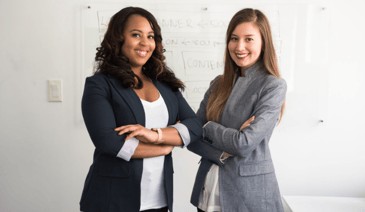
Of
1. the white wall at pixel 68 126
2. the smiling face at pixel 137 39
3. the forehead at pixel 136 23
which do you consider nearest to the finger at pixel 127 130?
the smiling face at pixel 137 39

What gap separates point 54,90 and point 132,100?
1.46m

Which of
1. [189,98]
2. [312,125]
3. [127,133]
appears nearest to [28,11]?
[189,98]

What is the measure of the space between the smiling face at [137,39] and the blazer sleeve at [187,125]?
0.98 feet

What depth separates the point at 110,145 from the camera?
1005 mm

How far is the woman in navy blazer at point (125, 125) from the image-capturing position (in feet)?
3.38

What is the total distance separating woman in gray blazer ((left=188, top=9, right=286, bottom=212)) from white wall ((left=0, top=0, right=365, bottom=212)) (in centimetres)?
103

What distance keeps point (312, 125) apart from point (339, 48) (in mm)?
711

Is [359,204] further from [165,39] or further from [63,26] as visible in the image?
[63,26]

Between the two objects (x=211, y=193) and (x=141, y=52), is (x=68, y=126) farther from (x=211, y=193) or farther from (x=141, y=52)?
(x=211, y=193)

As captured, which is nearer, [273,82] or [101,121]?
[101,121]

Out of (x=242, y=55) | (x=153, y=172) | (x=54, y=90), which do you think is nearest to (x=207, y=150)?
(x=153, y=172)

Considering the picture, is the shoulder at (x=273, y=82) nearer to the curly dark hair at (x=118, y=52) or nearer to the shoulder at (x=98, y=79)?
the curly dark hair at (x=118, y=52)

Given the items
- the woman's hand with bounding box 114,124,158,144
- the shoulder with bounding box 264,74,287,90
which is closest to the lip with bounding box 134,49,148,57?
the woman's hand with bounding box 114,124,158,144

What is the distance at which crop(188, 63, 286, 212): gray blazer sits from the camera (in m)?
1.17
